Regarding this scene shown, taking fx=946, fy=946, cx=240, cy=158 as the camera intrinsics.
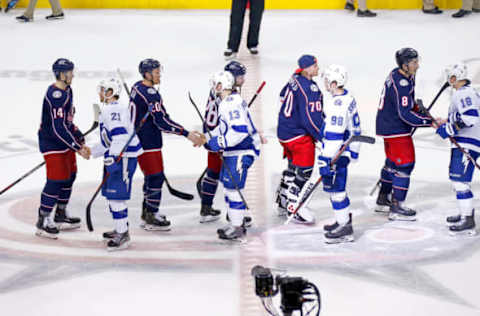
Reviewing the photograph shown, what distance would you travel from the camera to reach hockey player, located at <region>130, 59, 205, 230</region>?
6285mm

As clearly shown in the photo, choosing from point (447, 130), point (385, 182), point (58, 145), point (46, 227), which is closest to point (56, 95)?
point (58, 145)

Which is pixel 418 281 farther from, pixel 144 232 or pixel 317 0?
pixel 317 0

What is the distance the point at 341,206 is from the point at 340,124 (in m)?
0.56

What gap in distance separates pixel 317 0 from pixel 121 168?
23.6 feet

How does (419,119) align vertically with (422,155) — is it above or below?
above

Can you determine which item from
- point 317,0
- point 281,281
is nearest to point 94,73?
point 317,0

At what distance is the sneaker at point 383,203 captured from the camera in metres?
6.85

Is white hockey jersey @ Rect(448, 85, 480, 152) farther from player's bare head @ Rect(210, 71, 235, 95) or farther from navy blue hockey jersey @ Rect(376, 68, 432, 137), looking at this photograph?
player's bare head @ Rect(210, 71, 235, 95)

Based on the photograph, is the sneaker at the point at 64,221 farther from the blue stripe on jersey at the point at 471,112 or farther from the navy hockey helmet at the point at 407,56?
the blue stripe on jersey at the point at 471,112

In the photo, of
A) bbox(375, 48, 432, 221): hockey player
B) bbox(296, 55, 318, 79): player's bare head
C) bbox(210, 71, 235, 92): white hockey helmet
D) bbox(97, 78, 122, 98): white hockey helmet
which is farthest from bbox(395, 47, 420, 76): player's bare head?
bbox(97, 78, 122, 98): white hockey helmet

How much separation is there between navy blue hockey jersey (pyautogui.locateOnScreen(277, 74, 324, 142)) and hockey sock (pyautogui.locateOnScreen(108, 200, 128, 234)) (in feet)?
4.14

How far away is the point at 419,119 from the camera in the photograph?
20.9 ft

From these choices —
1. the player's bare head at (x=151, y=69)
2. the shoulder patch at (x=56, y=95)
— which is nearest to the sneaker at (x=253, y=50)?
the player's bare head at (x=151, y=69)

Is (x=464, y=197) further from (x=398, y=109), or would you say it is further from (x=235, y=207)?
(x=235, y=207)
